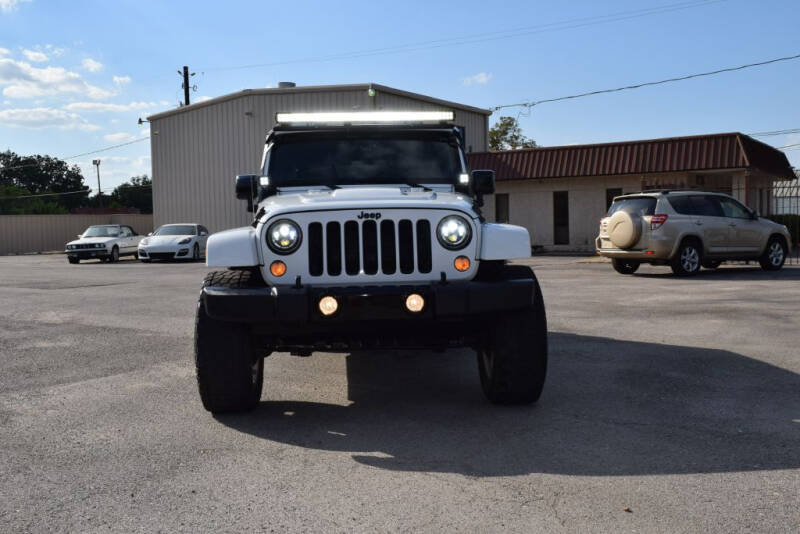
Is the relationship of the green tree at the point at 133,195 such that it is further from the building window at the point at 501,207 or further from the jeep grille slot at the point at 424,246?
the jeep grille slot at the point at 424,246

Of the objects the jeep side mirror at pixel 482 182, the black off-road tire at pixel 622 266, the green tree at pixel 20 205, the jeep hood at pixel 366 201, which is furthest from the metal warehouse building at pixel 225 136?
the green tree at pixel 20 205

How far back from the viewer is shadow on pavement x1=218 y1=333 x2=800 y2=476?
4.13 meters

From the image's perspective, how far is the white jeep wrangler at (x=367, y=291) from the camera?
180 inches

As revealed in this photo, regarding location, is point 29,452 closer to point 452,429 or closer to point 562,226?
point 452,429

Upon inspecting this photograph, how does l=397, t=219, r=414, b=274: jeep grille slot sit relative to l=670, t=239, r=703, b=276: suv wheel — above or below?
above

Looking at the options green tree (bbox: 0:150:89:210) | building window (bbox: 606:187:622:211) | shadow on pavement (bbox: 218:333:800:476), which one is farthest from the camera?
green tree (bbox: 0:150:89:210)

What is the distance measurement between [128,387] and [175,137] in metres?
34.4

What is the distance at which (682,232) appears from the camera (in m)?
16.1

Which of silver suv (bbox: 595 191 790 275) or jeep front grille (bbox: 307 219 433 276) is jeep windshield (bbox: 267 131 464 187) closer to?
jeep front grille (bbox: 307 219 433 276)

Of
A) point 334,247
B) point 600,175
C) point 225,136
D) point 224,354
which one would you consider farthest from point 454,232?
point 225,136

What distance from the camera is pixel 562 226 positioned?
1152 inches

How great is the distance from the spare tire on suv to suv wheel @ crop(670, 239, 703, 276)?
38.6 inches

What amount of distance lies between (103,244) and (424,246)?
26.7 metres

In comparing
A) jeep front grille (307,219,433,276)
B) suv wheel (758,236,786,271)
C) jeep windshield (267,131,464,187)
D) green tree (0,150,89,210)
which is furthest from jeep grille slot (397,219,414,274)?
green tree (0,150,89,210)
